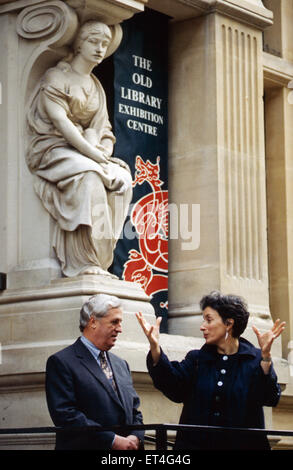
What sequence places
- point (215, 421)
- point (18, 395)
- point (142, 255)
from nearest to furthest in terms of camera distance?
point (215, 421), point (18, 395), point (142, 255)

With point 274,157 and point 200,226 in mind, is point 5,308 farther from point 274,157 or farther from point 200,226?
point 274,157

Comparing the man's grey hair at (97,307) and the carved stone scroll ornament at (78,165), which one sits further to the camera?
the carved stone scroll ornament at (78,165)

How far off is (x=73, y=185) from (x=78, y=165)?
157 mm

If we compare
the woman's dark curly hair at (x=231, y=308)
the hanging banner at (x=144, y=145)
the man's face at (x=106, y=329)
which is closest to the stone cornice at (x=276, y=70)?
A: the hanging banner at (x=144, y=145)

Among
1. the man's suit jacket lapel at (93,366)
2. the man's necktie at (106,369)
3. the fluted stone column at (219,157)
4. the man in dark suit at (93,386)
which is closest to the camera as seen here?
the man in dark suit at (93,386)

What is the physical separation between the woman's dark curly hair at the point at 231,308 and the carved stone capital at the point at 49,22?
304cm

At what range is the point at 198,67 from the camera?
1262 centimetres

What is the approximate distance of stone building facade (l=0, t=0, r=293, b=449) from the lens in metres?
10.7

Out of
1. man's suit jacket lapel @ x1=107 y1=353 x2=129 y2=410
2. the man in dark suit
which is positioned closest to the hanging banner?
man's suit jacket lapel @ x1=107 y1=353 x2=129 y2=410

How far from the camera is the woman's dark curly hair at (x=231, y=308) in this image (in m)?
8.76

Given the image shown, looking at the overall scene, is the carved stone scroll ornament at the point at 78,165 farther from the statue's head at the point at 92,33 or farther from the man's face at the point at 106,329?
the man's face at the point at 106,329

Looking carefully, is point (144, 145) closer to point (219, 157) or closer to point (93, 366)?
point (219, 157)

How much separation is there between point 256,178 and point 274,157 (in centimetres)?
154
